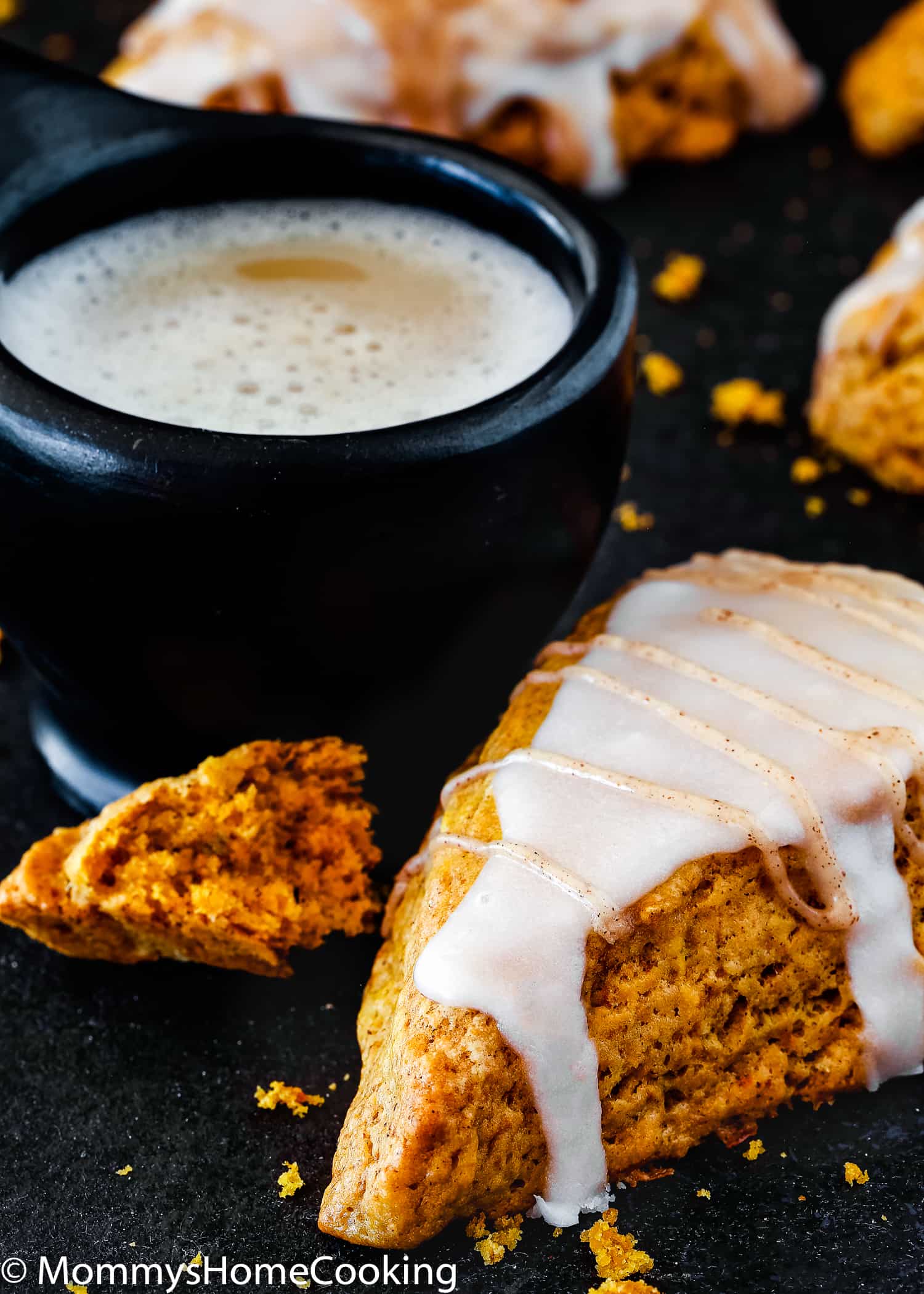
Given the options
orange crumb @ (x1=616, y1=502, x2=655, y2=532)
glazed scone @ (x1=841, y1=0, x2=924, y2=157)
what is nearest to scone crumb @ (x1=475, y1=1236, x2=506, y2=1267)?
orange crumb @ (x1=616, y1=502, x2=655, y2=532)

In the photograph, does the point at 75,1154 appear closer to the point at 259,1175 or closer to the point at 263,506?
the point at 259,1175

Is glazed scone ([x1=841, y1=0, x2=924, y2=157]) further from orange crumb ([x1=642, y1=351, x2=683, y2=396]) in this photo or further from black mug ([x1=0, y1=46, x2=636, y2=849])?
black mug ([x1=0, y1=46, x2=636, y2=849])

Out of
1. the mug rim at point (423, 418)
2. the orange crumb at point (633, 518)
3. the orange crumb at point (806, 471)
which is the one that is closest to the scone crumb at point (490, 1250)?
the mug rim at point (423, 418)

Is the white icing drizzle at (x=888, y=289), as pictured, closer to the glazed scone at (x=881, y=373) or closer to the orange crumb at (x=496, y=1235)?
the glazed scone at (x=881, y=373)

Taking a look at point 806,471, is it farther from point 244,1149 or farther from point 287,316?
point 244,1149

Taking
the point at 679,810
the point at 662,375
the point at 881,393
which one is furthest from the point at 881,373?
the point at 679,810

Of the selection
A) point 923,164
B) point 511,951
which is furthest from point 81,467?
point 923,164
